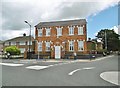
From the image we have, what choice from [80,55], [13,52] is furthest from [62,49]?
[13,52]

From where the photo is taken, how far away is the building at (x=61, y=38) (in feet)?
131

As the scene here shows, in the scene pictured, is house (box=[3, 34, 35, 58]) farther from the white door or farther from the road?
the road

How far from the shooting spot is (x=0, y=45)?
86.5 m

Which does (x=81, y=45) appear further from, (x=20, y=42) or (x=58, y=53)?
(x=20, y=42)

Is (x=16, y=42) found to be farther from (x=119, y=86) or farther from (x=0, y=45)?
(x=119, y=86)

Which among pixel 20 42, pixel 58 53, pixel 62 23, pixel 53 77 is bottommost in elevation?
pixel 53 77

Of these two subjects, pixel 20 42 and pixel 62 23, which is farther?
pixel 20 42

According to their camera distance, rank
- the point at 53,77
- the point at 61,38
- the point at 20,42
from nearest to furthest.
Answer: the point at 53,77, the point at 61,38, the point at 20,42

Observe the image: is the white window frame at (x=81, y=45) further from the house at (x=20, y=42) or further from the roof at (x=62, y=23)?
the house at (x=20, y=42)

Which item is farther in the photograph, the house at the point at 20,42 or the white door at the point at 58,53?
the house at the point at 20,42

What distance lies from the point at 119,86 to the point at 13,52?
37265 mm

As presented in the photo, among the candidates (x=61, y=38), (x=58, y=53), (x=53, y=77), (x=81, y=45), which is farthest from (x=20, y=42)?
(x=53, y=77)

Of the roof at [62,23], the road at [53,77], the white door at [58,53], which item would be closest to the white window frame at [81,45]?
the roof at [62,23]

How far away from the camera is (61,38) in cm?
4106
